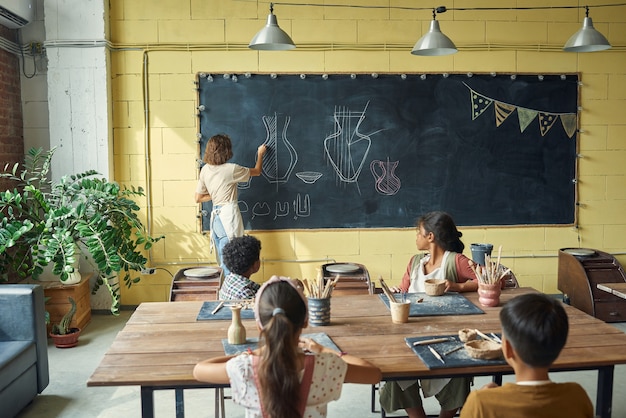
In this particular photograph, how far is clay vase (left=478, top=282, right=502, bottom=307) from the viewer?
3.10 m

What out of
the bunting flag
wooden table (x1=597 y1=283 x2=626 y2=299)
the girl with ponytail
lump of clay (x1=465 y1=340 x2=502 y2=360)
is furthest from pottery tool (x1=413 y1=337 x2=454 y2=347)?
→ the bunting flag

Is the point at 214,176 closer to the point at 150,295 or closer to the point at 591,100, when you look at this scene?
the point at 150,295

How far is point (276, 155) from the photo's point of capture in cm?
573

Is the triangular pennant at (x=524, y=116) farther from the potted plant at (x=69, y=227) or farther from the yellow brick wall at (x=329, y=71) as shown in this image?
the potted plant at (x=69, y=227)

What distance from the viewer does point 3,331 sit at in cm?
380

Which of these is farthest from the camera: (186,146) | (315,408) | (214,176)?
(186,146)

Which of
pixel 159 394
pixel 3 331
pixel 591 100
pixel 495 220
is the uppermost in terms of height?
pixel 591 100

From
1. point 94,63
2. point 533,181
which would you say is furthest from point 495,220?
point 94,63

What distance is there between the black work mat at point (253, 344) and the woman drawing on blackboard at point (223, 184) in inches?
107

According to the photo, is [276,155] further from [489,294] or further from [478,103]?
[489,294]

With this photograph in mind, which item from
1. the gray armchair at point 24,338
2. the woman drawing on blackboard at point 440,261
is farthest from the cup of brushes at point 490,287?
the gray armchair at point 24,338

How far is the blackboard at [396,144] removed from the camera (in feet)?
18.7

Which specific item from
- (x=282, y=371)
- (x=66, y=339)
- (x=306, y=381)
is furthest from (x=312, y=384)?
(x=66, y=339)

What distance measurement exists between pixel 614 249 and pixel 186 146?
4.08m
